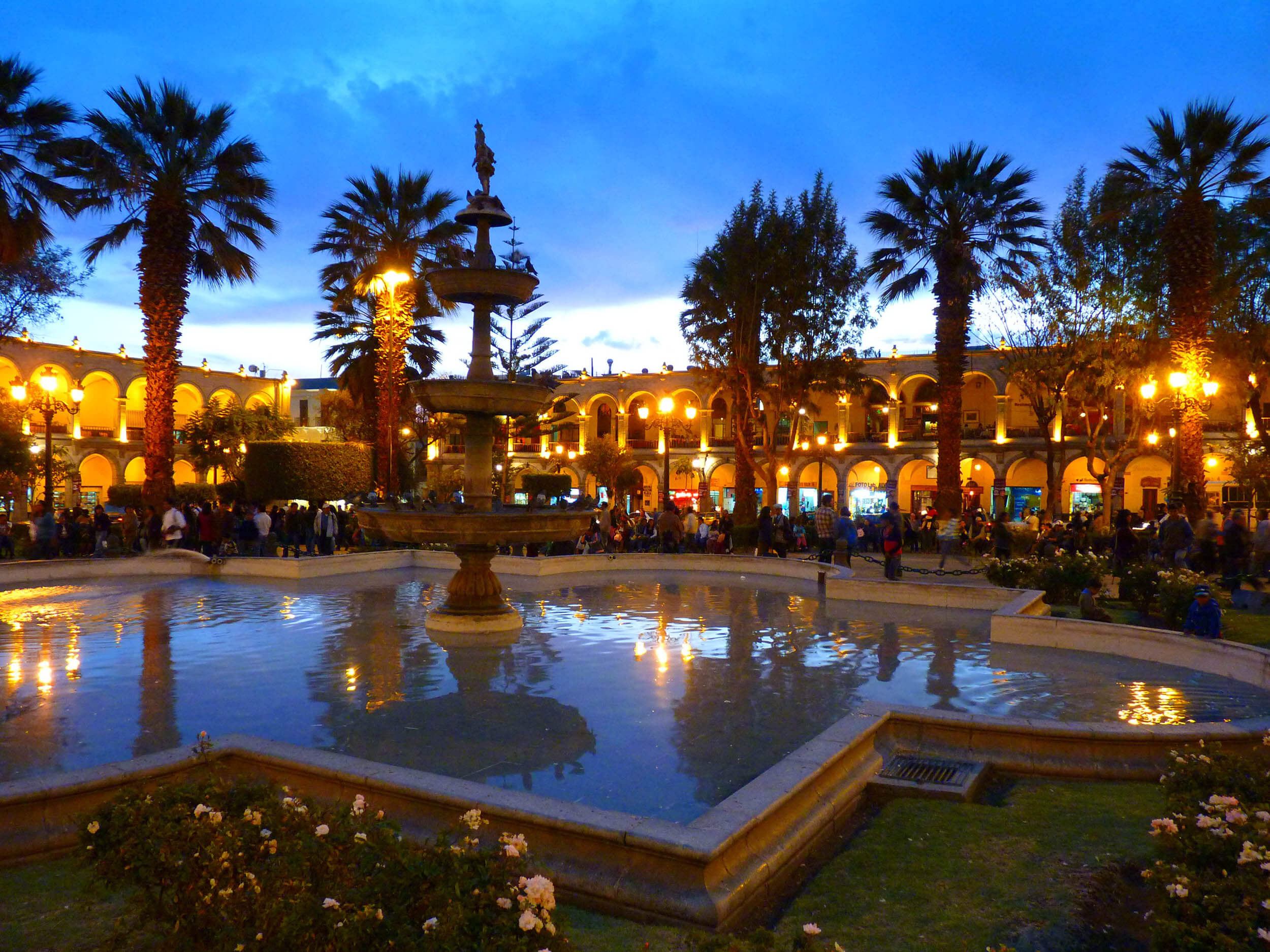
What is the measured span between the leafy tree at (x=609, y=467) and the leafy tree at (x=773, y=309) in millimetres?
17432

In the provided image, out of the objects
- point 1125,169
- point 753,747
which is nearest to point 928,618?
point 753,747

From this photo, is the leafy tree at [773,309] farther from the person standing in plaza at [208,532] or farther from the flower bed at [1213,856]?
the flower bed at [1213,856]

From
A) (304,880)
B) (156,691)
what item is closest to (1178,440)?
(156,691)

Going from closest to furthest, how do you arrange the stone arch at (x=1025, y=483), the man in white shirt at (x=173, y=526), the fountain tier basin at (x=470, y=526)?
the fountain tier basin at (x=470, y=526) < the man in white shirt at (x=173, y=526) < the stone arch at (x=1025, y=483)

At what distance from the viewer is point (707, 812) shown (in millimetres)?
3705

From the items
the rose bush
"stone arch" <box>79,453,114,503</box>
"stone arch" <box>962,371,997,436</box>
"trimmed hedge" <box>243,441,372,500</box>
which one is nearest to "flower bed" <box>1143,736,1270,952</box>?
the rose bush

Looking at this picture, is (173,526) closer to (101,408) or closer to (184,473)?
(101,408)

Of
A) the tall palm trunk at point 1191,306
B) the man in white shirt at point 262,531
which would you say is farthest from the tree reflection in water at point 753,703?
the tall palm trunk at point 1191,306

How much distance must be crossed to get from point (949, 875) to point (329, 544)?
16.9 metres

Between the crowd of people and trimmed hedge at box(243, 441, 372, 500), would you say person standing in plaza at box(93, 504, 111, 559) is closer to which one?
the crowd of people

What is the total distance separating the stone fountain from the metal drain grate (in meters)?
4.59

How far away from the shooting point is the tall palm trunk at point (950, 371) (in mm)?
21953

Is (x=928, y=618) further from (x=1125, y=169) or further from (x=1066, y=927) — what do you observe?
(x=1125, y=169)

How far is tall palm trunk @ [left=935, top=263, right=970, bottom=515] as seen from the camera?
2195 centimetres
